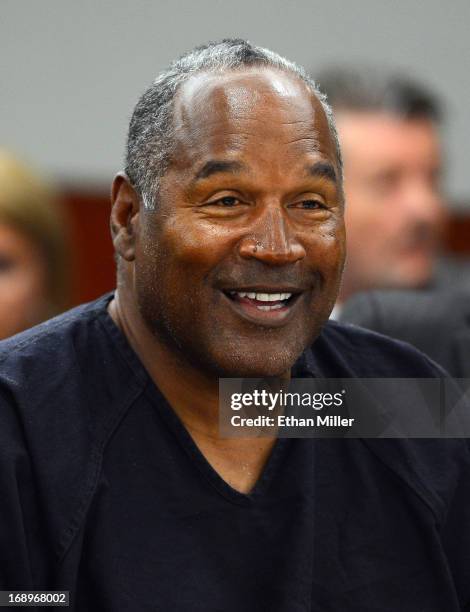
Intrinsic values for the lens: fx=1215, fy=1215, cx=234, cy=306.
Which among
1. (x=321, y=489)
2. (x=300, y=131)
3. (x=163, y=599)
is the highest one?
(x=300, y=131)

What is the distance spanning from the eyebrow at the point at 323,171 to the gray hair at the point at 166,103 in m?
0.05

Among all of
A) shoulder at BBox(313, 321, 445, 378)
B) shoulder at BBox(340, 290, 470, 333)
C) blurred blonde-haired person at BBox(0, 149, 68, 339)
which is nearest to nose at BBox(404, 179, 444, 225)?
shoulder at BBox(340, 290, 470, 333)

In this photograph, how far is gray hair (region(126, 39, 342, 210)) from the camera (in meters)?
1.37

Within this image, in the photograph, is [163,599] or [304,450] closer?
[163,599]

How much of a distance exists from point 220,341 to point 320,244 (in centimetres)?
16

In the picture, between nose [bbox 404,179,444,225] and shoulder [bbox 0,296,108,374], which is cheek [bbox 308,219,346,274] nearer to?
shoulder [bbox 0,296,108,374]

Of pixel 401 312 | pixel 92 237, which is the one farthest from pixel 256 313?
pixel 92 237

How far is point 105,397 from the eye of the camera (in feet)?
4.54

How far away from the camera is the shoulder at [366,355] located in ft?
5.10

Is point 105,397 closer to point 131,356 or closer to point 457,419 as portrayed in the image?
point 131,356

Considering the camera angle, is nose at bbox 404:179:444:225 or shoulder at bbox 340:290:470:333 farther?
nose at bbox 404:179:444:225

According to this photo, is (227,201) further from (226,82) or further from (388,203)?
(388,203)

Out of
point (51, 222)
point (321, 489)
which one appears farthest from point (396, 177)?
point (321, 489)

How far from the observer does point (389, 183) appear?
2637 mm
